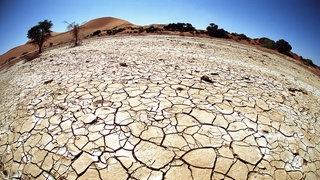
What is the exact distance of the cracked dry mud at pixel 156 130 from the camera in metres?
2.10

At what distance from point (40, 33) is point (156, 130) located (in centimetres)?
1182

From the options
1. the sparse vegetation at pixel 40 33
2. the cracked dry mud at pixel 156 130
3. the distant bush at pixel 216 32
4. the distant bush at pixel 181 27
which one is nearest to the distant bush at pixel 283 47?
the distant bush at pixel 216 32

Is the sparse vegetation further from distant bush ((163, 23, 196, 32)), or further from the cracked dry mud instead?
distant bush ((163, 23, 196, 32))

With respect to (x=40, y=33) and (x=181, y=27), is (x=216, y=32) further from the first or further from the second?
(x=40, y=33)

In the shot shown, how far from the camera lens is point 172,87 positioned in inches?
146

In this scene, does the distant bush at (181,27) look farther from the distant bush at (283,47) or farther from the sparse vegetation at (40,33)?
the sparse vegetation at (40,33)

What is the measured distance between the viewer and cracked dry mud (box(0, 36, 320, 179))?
210cm

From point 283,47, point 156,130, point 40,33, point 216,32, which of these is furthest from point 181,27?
point 156,130

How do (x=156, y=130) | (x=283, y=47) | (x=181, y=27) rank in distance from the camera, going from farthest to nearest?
(x=181, y=27)
(x=283, y=47)
(x=156, y=130)

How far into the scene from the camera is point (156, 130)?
252cm

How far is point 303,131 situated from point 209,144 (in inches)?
70.5

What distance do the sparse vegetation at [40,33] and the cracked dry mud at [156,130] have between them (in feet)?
27.2

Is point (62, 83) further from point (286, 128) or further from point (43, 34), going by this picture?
point (43, 34)

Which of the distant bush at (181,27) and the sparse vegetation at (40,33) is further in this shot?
the distant bush at (181,27)
